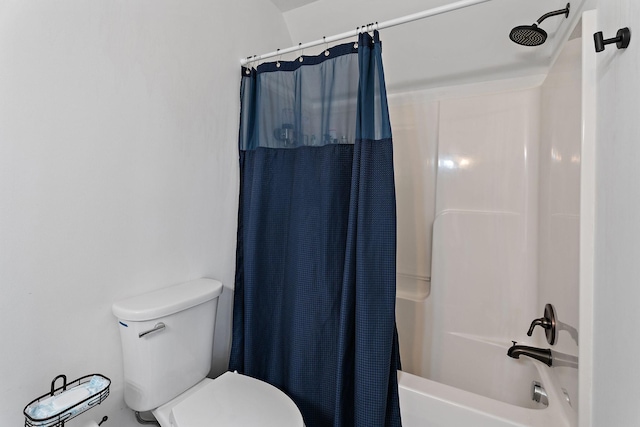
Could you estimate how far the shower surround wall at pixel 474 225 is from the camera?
1.78 m

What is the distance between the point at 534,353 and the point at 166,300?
5.48ft

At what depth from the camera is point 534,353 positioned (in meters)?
1.53

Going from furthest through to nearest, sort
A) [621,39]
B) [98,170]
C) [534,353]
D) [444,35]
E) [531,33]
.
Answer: [444,35], [534,353], [531,33], [98,170], [621,39]

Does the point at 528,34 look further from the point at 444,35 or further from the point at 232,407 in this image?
the point at 232,407

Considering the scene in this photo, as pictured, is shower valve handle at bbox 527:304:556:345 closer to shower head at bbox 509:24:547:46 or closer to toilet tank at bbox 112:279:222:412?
shower head at bbox 509:24:547:46

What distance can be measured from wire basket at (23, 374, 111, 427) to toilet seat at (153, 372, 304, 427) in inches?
10.9

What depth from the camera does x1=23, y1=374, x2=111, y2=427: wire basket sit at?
2.80 feet

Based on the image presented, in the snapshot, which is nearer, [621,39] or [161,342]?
[621,39]

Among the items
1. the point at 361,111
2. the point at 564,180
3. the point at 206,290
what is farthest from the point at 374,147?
the point at 206,290

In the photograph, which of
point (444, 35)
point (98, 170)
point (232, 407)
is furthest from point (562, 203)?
point (98, 170)

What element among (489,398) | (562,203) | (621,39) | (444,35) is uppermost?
(444,35)

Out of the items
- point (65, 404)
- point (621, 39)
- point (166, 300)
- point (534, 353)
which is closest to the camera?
point (621, 39)

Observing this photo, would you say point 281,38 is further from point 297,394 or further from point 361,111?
point 297,394

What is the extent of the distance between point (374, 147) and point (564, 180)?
76 centimetres
